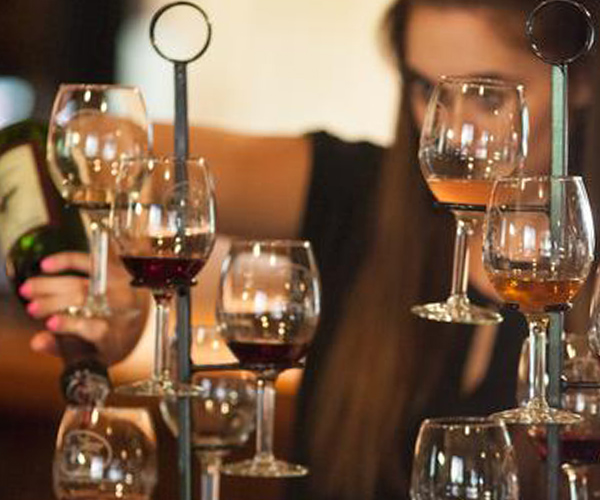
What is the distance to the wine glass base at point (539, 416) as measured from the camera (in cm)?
147

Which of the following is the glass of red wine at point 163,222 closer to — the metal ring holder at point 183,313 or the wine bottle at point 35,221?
the metal ring holder at point 183,313

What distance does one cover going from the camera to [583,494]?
1.81m

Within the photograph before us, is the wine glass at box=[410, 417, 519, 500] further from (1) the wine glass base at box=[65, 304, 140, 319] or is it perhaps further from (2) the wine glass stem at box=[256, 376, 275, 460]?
(1) the wine glass base at box=[65, 304, 140, 319]

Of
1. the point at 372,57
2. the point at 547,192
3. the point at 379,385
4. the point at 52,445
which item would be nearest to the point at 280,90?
the point at 372,57

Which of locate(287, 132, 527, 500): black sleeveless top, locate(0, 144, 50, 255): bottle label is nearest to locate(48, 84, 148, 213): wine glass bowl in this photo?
locate(0, 144, 50, 255): bottle label

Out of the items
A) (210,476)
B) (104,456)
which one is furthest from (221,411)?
(104,456)

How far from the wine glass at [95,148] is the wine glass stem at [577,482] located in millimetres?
491

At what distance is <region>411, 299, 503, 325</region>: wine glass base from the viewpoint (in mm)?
1608

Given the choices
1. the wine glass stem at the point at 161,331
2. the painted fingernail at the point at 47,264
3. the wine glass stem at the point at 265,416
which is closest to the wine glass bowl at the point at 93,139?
the wine glass stem at the point at 161,331

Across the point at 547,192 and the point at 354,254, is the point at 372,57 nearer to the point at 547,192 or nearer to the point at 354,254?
the point at 354,254

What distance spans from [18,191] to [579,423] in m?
0.84

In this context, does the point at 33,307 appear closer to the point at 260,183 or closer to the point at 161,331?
the point at 260,183

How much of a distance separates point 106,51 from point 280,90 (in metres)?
0.39

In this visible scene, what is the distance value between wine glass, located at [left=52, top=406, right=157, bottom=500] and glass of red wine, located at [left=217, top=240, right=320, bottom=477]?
182 millimetres
